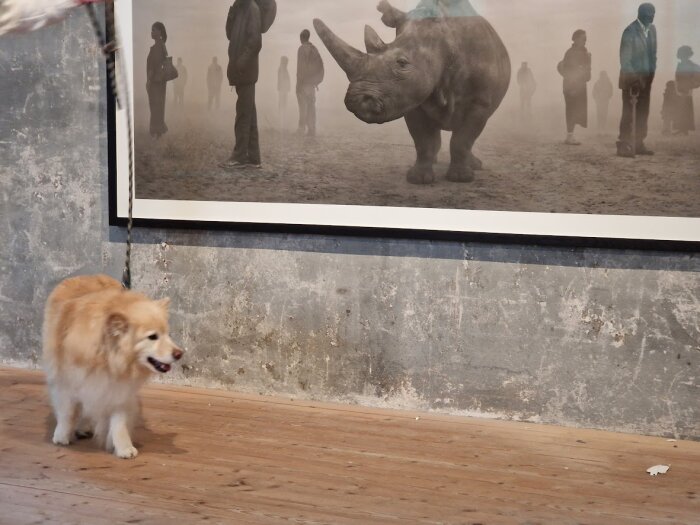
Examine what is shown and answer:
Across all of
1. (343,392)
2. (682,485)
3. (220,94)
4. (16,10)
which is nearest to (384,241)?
(343,392)

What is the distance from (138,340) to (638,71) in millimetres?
2174

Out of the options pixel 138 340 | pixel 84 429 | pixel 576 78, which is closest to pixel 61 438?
pixel 84 429

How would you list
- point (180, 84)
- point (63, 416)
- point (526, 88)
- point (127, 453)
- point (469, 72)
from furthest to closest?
1. point (180, 84)
2. point (469, 72)
3. point (526, 88)
4. point (63, 416)
5. point (127, 453)

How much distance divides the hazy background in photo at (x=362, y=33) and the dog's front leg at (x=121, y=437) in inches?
58.2

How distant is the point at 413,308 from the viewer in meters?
3.58

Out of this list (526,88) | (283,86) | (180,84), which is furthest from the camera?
(180,84)

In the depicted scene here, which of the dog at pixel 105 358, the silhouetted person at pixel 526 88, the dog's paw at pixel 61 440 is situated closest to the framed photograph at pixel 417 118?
the silhouetted person at pixel 526 88

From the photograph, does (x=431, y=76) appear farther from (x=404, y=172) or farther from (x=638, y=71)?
(x=638, y=71)

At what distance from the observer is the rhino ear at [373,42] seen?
342 cm

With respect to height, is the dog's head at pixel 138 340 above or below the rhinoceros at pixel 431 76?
below

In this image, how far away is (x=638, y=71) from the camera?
3094 millimetres

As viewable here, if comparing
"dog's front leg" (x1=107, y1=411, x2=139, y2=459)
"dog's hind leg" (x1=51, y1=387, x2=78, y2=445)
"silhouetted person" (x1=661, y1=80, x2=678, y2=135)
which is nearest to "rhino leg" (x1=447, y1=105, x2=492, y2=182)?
"silhouetted person" (x1=661, y1=80, x2=678, y2=135)

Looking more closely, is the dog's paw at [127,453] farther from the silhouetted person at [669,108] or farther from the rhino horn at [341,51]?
the silhouetted person at [669,108]

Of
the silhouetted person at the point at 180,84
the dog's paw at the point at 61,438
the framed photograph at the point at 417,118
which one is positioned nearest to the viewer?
the dog's paw at the point at 61,438
